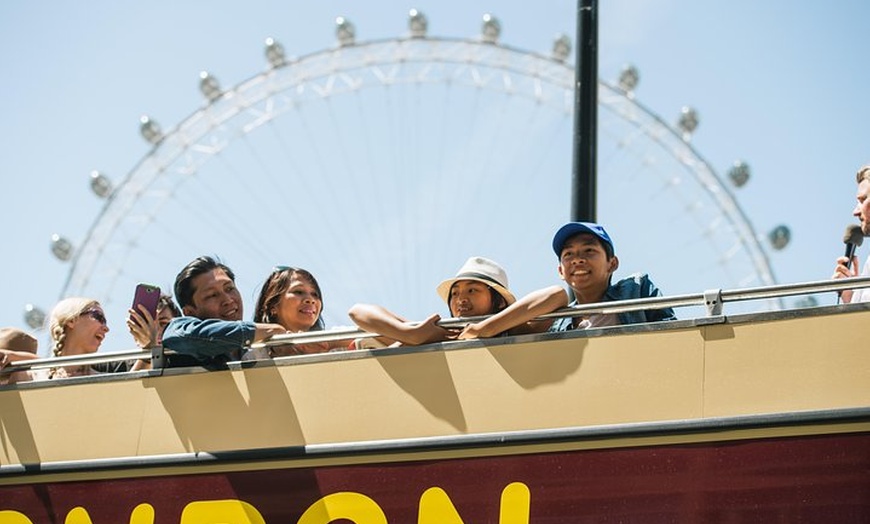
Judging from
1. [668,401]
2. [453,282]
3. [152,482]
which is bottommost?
[152,482]

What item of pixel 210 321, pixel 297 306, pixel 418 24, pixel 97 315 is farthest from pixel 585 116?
pixel 418 24

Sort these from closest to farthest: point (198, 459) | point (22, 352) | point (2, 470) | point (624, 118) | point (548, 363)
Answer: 1. point (548, 363)
2. point (198, 459)
3. point (2, 470)
4. point (22, 352)
5. point (624, 118)

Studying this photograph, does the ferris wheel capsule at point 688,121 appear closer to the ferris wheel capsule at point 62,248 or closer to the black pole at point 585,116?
the ferris wheel capsule at point 62,248

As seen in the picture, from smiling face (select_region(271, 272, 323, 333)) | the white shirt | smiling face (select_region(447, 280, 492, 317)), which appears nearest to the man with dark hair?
smiling face (select_region(271, 272, 323, 333))

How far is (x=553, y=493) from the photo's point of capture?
453 centimetres

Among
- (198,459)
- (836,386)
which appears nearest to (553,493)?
(836,386)

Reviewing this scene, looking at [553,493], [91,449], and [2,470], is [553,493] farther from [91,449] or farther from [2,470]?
[2,470]

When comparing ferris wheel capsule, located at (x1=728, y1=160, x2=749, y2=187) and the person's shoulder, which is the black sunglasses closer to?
the person's shoulder

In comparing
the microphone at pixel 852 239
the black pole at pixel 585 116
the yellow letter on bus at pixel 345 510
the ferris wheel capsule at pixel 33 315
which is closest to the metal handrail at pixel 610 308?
the yellow letter on bus at pixel 345 510

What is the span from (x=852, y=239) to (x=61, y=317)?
371cm

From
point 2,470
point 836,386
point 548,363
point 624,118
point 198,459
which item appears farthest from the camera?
point 624,118

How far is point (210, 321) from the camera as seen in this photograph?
534cm

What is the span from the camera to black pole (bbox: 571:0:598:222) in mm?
6406

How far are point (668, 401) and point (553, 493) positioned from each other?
53 cm
